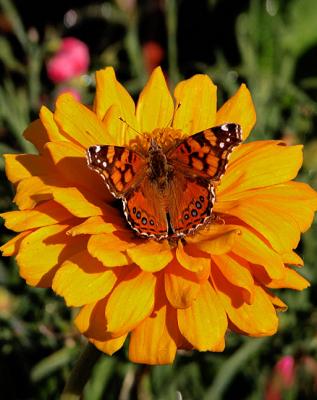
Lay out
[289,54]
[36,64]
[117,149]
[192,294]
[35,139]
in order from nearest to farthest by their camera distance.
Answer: [192,294]
[117,149]
[35,139]
[36,64]
[289,54]

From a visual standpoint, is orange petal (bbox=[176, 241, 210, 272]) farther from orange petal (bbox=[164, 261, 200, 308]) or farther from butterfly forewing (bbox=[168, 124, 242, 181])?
butterfly forewing (bbox=[168, 124, 242, 181])

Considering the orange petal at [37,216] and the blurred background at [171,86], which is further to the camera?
the blurred background at [171,86]

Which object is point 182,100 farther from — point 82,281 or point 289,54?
point 289,54

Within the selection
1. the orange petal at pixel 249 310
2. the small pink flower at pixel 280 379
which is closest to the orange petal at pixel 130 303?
the orange petal at pixel 249 310

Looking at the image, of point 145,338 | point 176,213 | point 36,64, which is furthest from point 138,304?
point 36,64

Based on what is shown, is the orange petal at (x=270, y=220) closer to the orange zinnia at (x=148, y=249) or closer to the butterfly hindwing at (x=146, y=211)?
the orange zinnia at (x=148, y=249)

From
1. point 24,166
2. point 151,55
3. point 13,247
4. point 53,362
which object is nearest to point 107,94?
point 24,166
